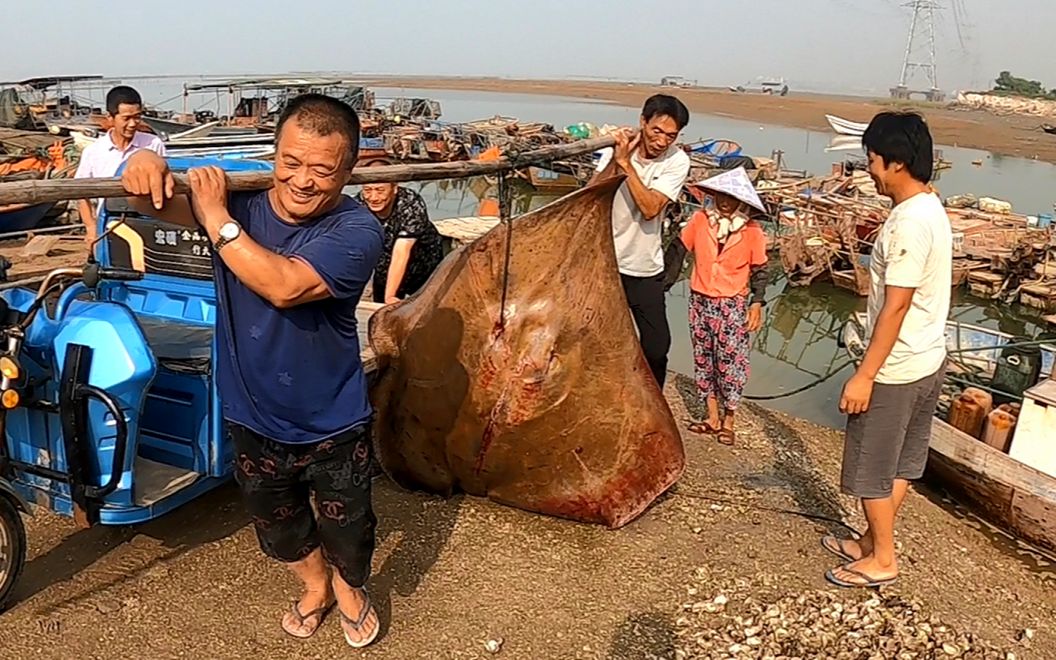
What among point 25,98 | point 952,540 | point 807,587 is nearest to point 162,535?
point 807,587

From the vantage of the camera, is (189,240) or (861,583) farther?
(189,240)

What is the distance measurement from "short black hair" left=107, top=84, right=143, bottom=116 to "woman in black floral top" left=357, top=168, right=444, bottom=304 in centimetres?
178

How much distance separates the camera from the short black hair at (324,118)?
2.44 m

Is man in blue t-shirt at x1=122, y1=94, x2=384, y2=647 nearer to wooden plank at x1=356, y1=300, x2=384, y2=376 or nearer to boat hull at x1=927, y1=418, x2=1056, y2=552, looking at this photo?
wooden plank at x1=356, y1=300, x2=384, y2=376

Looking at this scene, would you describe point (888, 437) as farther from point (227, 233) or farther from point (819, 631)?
point (227, 233)

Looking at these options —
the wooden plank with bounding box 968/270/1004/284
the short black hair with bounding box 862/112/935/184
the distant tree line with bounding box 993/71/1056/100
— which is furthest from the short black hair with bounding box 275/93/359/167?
the distant tree line with bounding box 993/71/1056/100

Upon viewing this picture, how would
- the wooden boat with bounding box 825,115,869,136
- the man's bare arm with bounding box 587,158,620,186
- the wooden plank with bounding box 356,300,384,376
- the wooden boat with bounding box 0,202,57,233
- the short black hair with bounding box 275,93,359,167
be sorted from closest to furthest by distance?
the short black hair with bounding box 275,93,359,167
the man's bare arm with bounding box 587,158,620,186
the wooden plank with bounding box 356,300,384,376
the wooden boat with bounding box 825,115,869,136
the wooden boat with bounding box 0,202,57,233

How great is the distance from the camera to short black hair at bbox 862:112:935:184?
3.38 metres

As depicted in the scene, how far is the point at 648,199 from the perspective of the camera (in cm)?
463

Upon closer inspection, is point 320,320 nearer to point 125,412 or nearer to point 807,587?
point 125,412

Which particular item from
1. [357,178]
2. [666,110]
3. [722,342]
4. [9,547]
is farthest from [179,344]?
[722,342]

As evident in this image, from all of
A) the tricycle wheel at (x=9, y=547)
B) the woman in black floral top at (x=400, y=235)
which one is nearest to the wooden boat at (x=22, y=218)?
the woman in black floral top at (x=400, y=235)

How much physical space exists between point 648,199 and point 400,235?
1.40m

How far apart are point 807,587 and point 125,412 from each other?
288cm
